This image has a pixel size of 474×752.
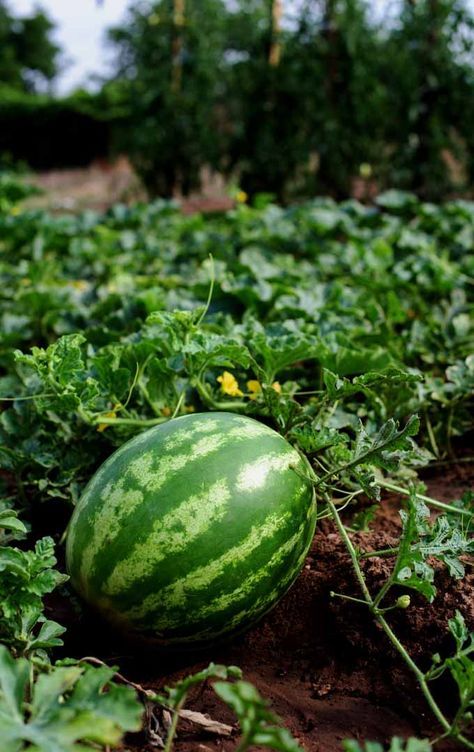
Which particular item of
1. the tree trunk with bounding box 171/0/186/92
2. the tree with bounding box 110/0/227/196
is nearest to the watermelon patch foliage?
the tree with bounding box 110/0/227/196

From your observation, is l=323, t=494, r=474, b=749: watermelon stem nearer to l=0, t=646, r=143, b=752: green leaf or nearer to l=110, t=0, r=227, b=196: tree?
l=0, t=646, r=143, b=752: green leaf

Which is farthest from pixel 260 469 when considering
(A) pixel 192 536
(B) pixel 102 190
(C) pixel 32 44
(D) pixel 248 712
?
(C) pixel 32 44

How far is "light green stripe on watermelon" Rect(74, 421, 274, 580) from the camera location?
1.79m

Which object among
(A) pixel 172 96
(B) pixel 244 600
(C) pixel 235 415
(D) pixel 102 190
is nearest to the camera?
(B) pixel 244 600

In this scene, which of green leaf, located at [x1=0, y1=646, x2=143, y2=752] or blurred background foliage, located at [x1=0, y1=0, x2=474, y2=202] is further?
blurred background foliage, located at [x1=0, y1=0, x2=474, y2=202]

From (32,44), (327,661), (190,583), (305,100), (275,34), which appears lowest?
(327,661)

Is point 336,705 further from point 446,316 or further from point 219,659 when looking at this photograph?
point 446,316

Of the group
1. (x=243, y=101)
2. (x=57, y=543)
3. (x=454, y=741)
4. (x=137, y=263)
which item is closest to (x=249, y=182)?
(x=243, y=101)

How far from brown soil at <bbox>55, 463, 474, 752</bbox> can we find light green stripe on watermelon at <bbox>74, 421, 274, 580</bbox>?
0.30 meters

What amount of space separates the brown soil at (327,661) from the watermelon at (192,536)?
14 centimetres

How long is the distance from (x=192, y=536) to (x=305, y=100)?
30.1 ft

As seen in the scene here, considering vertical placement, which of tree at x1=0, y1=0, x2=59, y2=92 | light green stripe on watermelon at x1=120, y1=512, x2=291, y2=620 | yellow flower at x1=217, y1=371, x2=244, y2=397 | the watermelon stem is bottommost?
the watermelon stem

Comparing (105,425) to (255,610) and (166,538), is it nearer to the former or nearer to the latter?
(166,538)

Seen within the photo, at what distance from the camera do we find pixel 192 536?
174 cm
